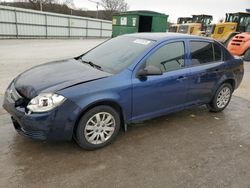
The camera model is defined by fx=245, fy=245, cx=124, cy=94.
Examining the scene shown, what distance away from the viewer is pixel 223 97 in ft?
16.9

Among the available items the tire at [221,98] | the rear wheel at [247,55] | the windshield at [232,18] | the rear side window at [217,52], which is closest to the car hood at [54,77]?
the rear side window at [217,52]

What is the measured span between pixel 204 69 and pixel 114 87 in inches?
77.5

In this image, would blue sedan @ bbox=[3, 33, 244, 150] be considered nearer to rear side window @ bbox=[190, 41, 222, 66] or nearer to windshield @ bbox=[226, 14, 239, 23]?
rear side window @ bbox=[190, 41, 222, 66]

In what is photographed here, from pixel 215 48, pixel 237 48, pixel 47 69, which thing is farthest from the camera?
pixel 237 48

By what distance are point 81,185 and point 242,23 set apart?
55.4 feet

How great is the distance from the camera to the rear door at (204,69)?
4352 mm

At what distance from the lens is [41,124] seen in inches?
118

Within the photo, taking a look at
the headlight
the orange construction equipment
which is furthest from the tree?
the headlight

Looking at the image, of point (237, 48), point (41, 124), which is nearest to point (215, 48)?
point (41, 124)

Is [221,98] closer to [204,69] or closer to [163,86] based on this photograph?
[204,69]

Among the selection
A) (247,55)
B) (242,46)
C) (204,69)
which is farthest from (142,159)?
(247,55)

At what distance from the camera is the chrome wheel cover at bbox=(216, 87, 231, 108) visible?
16.6 ft

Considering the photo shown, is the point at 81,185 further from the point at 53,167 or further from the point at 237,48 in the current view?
the point at 237,48

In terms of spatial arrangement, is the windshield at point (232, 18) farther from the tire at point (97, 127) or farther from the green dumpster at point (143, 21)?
the tire at point (97, 127)
